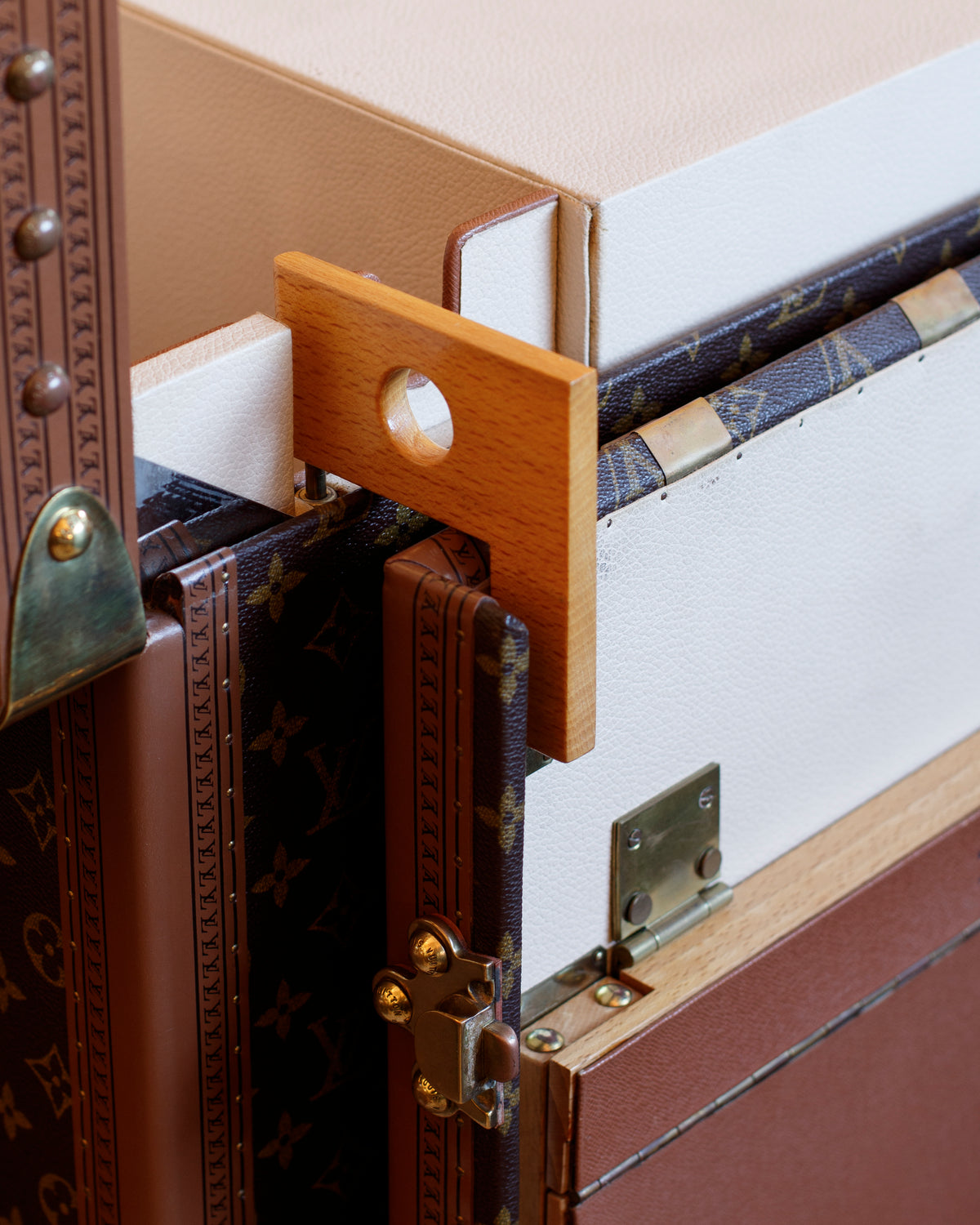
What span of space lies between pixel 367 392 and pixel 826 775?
0.31 meters

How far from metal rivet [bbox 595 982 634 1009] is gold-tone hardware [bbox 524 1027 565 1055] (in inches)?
1.0

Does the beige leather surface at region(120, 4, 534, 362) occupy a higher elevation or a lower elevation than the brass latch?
higher

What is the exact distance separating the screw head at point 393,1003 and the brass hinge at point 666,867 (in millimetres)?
109

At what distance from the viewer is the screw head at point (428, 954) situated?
517 mm

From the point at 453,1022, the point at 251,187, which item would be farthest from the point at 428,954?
the point at 251,187

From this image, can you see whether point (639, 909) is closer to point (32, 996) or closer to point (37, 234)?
point (32, 996)

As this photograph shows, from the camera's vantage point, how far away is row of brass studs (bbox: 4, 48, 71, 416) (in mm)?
361

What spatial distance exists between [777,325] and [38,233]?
312mm

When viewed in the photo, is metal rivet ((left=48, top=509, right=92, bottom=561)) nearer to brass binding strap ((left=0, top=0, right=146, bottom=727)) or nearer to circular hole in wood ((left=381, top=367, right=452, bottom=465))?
brass binding strap ((left=0, top=0, right=146, bottom=727))

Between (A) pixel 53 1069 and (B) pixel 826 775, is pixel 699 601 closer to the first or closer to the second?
(B) pixel 826 775

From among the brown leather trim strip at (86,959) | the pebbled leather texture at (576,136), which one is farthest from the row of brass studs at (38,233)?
the pebbled leather texture at (576,136)

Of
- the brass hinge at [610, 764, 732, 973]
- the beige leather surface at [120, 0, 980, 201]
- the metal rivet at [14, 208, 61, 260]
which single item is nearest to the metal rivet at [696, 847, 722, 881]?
the brass hinge at [610, 764, 732, 973]

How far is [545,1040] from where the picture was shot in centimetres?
59

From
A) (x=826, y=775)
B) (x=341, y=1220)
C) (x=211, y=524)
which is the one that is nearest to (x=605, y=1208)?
(x=341, y=1220)
